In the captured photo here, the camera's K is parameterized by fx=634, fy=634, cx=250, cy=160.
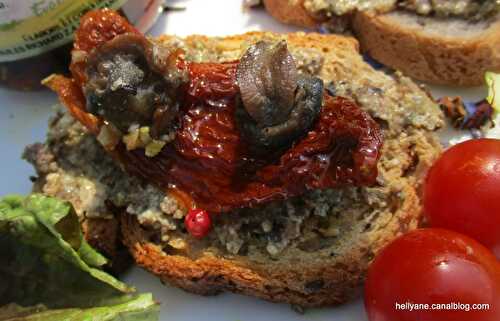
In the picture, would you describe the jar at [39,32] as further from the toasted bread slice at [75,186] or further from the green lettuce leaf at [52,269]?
the green lettuce leaf at [52,269]

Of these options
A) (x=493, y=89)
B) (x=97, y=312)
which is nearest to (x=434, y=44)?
(x=493, y=89)

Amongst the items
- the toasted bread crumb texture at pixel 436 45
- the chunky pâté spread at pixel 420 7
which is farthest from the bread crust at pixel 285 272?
the chunky pâté spread at pixel 420 7

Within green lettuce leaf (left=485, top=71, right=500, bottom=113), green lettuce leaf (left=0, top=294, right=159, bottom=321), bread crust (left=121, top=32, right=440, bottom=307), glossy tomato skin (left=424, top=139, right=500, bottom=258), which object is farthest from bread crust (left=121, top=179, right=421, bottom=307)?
green lettuce leaf (left=485, top=71, right=500, bottom=113)

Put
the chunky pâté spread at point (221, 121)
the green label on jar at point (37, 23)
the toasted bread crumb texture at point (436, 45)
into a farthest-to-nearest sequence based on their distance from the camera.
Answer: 1. the toasted bread crumb texture at point (436, 45)
2. the green label on jar at point (37, 23)
3. the chunky pâté spread at point (221, 121)

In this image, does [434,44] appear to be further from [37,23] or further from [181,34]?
[37,23]

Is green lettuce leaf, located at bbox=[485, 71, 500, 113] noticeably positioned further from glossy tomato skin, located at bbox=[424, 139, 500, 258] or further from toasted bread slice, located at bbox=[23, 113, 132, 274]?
toasted bread slice, located at bbox=[23, 113, 132, 274]
